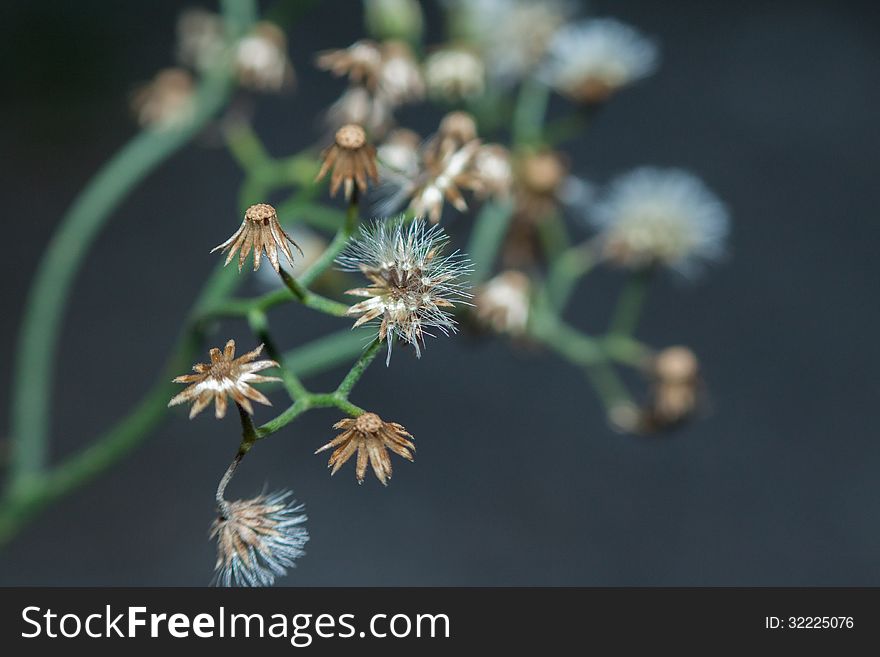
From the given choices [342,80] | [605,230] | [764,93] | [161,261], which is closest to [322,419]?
[161,261]

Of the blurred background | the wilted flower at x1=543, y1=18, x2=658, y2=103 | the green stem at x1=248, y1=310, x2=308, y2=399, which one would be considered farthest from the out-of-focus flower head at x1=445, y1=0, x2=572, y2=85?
the blurred background

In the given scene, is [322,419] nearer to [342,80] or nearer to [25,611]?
[342,80]

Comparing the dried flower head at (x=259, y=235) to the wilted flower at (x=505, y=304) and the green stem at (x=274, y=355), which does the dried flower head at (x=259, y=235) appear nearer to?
the green stem at (x=274, y=355)

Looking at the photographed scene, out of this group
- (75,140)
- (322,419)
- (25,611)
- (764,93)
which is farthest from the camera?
(764,93)

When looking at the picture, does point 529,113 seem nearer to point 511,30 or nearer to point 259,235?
point 511,30

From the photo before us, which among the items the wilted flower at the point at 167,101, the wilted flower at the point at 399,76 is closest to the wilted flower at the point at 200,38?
the wilted flower at the point at 167,101

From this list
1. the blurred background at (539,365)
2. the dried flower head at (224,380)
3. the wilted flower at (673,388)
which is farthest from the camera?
the blurred background at (539,365)

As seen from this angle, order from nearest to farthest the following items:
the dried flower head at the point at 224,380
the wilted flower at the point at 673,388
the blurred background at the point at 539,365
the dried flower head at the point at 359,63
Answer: the dried flower head at the point at 224,380 → the dried flower head at the point at 359,63 → the wilted flower at the point at 673,388 → the blurred background at the point at 539,365

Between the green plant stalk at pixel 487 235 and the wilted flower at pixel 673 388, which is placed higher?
the green plant stalk at pixel 487 235
